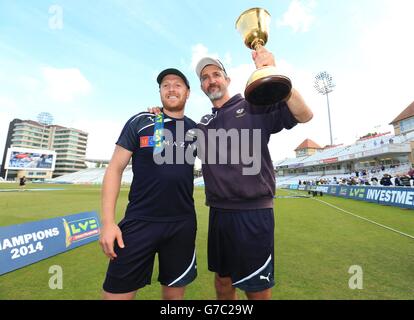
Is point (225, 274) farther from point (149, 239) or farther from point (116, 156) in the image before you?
point (116, 156)

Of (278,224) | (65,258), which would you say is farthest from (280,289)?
(278,224)

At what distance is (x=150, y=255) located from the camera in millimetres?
2021

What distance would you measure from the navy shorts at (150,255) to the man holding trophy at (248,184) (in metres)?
0.33

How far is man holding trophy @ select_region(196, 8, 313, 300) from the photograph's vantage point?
6.53ft

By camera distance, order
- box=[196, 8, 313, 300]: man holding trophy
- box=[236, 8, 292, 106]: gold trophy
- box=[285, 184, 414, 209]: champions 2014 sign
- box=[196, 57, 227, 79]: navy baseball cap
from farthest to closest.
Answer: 1. box=[285, 184, 414, 209]: champions 2014 sign
2. box=[196, 57, 227, 79]: navy baseball cap
3. box=[196, 8, 313, 300]: man holding trophy
4. box=[236, 8, 292, 106]: gold trophy

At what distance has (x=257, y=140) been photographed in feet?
7.20

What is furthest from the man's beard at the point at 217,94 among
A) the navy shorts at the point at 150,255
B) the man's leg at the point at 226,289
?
the man's leg at the point at 226,289

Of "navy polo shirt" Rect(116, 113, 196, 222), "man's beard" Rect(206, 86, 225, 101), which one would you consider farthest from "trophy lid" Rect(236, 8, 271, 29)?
"navy polo shirt" Rect(116, 113, 196, 222)

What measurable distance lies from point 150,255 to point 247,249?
87 cm

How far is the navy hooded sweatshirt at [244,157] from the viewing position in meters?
2.14

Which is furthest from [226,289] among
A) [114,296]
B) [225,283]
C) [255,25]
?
[255,25]

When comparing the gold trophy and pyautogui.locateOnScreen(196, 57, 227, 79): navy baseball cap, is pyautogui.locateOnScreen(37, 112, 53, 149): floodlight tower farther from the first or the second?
the gold trophy

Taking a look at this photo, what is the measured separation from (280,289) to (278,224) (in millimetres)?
5060
